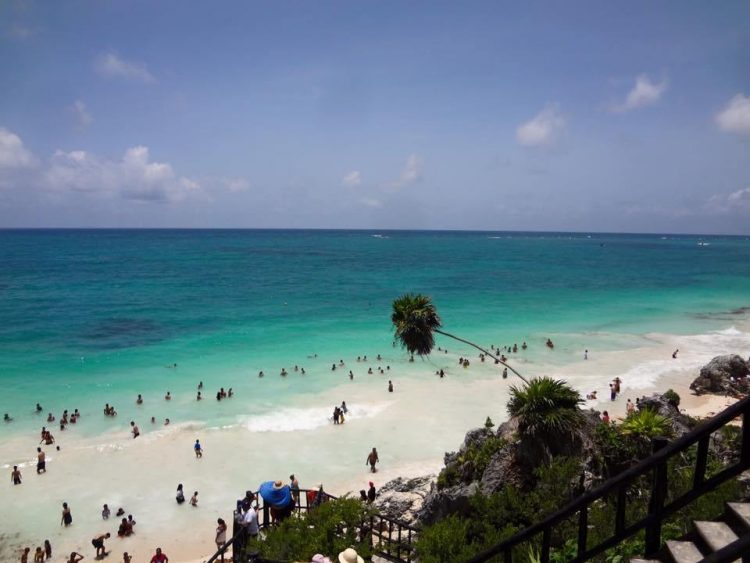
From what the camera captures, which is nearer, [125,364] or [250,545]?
[250,545]

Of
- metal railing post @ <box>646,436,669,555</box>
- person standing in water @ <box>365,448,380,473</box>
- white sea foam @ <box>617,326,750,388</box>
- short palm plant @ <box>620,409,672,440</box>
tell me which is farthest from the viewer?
white sea foam @ <box>617,326,750,388</box>

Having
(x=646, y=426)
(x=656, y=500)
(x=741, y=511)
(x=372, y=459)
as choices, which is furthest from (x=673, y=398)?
(x=656, y=500)

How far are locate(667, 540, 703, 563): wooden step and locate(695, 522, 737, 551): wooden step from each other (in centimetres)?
16

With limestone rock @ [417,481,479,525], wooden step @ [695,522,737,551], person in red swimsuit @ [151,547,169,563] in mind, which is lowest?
person in red swimsuit @ [151,547,169,563]

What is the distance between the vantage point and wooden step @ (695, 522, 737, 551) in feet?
16.2

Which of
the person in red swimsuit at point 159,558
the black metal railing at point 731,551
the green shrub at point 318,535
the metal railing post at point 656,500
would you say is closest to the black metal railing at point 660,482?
the metal railing post at point 656,500

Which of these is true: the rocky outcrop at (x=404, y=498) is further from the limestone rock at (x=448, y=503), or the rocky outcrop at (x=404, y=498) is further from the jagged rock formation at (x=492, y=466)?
the limestone rock at (x=448, y=503)

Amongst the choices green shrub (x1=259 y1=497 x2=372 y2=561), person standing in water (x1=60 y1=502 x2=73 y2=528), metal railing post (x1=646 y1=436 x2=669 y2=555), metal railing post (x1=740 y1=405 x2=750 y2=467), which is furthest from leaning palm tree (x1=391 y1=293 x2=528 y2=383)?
metal railing post (x1=740 y1=405 x2=750 y2=467)

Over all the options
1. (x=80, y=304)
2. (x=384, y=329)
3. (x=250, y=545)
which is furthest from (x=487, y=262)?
(x=250, y=545)

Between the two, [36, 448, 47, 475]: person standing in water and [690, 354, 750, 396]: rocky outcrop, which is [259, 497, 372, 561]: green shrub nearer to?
[36, 448, 47, 475]: person standing in water

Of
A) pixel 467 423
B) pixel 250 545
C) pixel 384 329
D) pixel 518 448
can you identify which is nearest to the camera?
pixel 250 545

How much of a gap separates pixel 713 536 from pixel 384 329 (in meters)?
55.6

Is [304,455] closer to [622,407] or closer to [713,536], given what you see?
[622,407]

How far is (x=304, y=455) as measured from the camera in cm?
2884
